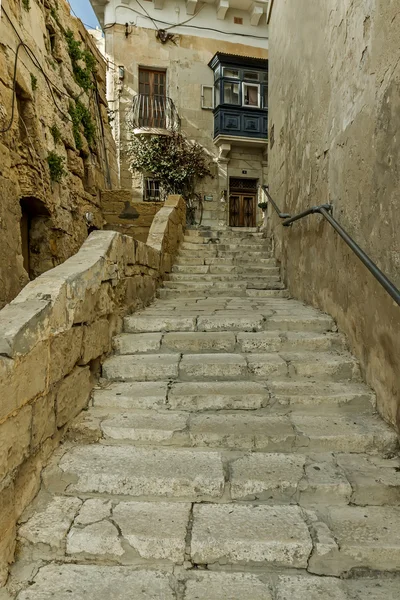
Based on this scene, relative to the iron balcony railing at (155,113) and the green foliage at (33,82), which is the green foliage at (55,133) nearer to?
the green foliage at (33,82)

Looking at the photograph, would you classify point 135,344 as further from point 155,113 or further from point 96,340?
point 155,113

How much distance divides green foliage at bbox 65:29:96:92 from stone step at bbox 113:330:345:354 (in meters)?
6.15

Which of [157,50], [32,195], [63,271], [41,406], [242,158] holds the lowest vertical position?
[41,406]

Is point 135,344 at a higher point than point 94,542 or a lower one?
higher

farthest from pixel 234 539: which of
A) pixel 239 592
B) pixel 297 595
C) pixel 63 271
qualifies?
pixel 63 271

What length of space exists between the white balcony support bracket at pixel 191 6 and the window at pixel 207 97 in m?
2.28

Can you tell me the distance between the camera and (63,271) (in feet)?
7.45

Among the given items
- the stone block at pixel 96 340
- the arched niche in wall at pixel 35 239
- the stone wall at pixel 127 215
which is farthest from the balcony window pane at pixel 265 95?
the stone block at pixel 96 340

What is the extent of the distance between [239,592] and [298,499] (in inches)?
20.1

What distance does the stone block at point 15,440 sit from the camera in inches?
57.2

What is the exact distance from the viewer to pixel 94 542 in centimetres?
148

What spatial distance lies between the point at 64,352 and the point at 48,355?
0.62 feet

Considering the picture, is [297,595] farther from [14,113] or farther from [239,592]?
[14,113]

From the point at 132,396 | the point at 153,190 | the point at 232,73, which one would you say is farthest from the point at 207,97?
the point at 132,396
